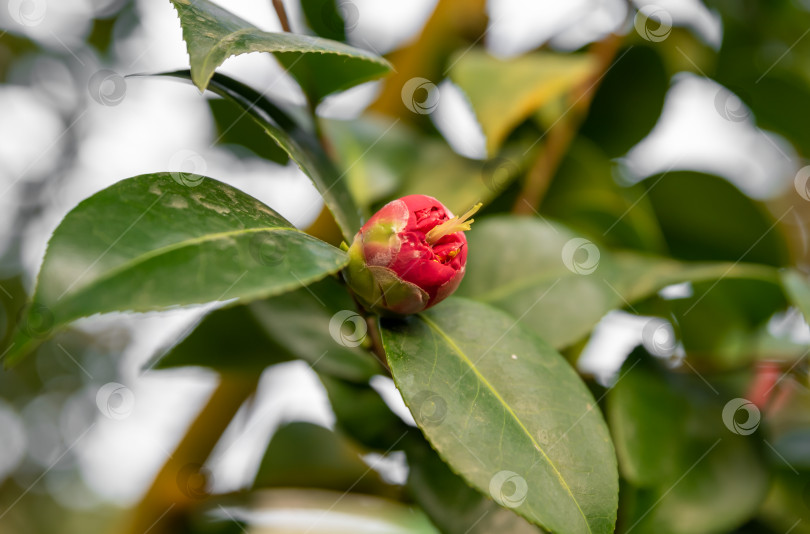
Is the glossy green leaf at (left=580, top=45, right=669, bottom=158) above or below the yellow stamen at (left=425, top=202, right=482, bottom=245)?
below

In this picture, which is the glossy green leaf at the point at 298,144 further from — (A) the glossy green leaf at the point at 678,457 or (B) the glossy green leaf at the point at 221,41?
(A) the glossy green leaf at the point at 678,457

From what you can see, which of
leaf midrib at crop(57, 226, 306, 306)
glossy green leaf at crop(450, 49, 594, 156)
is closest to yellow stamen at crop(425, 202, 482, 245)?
leaf midrib at crop(57, 226, 306, 306)

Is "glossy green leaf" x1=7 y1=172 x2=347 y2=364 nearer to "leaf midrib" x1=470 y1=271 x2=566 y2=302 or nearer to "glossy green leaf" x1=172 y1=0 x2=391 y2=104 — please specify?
"glossy green leaf" x1=172 y1=0 x2=391 y2=104

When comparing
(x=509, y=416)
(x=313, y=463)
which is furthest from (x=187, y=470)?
(x=509, y=416)

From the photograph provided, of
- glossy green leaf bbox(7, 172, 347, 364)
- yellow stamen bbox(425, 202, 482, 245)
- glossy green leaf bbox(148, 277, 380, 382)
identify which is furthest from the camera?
glossy green leaf bbox(148, 277, 380, 382)

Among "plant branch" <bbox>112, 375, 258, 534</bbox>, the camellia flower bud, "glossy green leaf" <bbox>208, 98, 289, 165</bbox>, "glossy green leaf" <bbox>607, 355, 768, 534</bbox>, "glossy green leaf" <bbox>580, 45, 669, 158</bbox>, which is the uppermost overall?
"glossy green leaf" <bbox>208, 98, 289, 165</bbox>

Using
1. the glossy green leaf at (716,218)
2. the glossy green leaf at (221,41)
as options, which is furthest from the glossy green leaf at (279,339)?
the glossy green leaf at (716,218)
